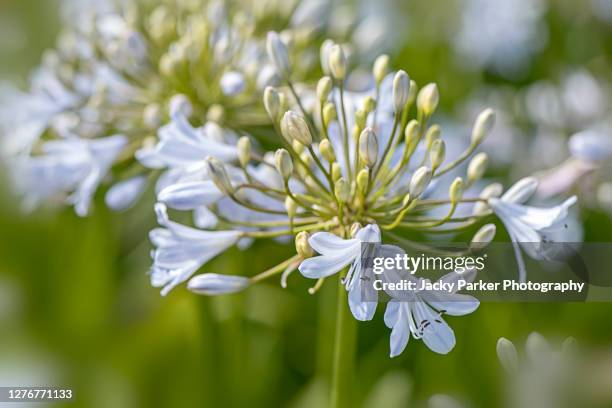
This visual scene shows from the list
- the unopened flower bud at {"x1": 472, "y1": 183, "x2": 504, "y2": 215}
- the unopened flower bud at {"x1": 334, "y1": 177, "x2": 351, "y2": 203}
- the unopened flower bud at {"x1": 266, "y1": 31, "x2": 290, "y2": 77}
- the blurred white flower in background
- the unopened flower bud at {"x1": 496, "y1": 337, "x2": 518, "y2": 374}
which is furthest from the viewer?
the blurred white flower in background

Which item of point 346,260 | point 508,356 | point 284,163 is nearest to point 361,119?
point 284,163

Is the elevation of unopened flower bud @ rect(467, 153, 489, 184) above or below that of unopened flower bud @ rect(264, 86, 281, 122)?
below

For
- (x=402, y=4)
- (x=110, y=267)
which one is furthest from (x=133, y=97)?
(x=402, y=4)

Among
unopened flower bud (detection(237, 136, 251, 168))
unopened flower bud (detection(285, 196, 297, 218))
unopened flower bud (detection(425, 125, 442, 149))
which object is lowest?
unopened flower bud (detection(285, 196, 297, 218))

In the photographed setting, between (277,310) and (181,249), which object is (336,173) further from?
(277,310)

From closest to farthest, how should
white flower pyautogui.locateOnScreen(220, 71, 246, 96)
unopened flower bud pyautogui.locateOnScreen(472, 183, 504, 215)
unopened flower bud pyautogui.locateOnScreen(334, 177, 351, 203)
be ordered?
unopened flower bud pyautogui.locateOnScreen(334, 177, 351, 203), unopened flower bud pyautogui.locateOnScreen(472, 183, 504, 215), white flower pyautogui.locateOnScreen(220, 71, 246, 96)

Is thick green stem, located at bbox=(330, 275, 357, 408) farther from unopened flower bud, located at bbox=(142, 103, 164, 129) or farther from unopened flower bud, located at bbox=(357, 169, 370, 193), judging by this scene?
unopened flower bud, located at bbox=(142, 103, 164, 129)

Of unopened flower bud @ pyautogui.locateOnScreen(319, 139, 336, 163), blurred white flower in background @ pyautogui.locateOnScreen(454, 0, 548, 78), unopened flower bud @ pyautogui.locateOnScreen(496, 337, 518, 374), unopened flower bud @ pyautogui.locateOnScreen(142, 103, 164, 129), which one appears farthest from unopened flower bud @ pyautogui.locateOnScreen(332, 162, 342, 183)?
blurred white flower in background @ pyautogui.locateOnScreen(454, 0, 548, 78)
